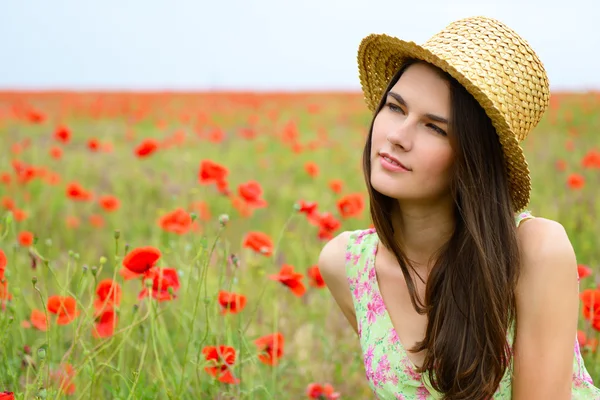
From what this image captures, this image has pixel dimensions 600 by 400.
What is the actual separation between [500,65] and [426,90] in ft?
0.53

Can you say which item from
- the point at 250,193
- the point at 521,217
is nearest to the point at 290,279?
the point at 250,193

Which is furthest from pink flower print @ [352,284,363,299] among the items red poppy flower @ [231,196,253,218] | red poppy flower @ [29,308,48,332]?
red poppy flower @ [231,196,253,218]

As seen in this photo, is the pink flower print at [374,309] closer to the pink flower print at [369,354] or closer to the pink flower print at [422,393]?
the pink flower print at [369,354]

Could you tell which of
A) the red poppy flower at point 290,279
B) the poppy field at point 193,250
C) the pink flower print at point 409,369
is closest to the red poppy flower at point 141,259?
the poppy field at point 193,250

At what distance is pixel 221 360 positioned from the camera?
5.55 feet

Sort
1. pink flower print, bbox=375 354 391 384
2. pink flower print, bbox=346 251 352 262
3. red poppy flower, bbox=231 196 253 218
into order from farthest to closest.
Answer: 1. red poppy flower, bbox=231 196 253 218
2. pink flower print, bbox=346 251 352 262
3. pink flower print, bbox=375 354 391 384

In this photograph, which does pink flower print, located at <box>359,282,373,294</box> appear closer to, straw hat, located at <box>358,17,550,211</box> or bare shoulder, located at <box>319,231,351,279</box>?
bare shoulder, located at <box>319,231,351,279</box>

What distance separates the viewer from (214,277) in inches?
115

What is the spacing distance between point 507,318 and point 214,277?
63.2 inches

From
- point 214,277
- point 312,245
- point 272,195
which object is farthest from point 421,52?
point 272,195

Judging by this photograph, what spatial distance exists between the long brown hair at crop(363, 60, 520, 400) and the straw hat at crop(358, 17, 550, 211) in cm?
5

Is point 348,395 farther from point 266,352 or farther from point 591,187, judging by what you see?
point 591,187

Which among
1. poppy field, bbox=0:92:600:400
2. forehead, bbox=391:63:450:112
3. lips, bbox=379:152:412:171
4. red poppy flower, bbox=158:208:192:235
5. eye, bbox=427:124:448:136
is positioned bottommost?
poppy field, bbox=0:92:600:400

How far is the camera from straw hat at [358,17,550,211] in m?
1.44
